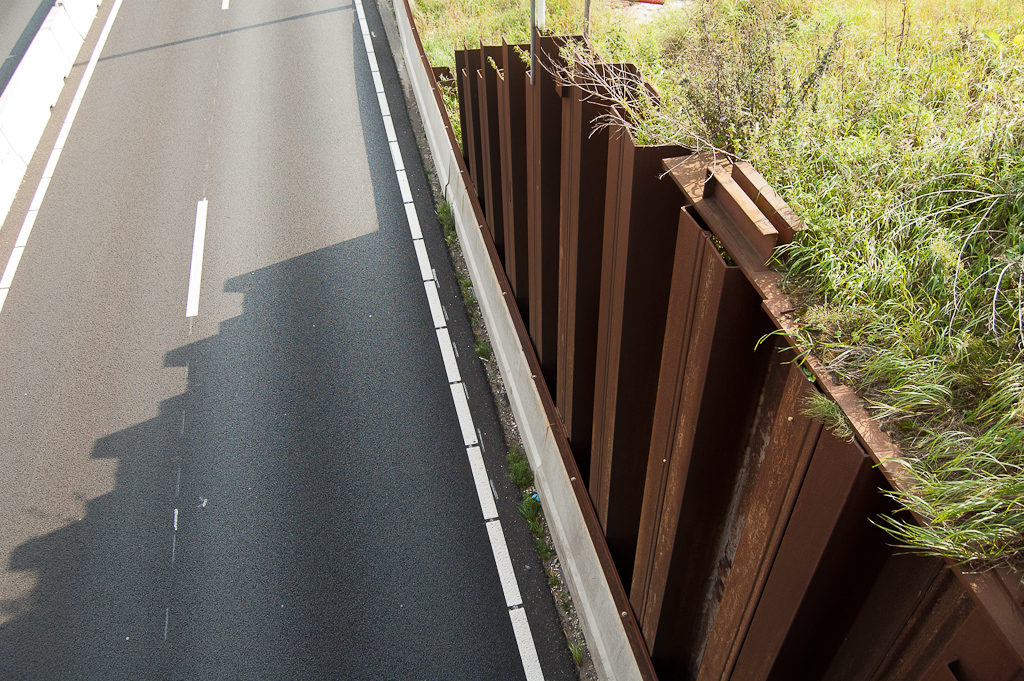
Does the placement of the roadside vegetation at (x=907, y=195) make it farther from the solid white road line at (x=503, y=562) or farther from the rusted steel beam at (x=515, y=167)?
the solid white road line at (x=503, y=562)

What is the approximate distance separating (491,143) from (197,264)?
622 cm

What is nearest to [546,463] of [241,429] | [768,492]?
[241,429]

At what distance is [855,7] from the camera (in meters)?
4.77

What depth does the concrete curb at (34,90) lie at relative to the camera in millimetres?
13281

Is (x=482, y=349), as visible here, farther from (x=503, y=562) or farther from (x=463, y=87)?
(x=463, y=87)

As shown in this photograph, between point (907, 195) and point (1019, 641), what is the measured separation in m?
2.00

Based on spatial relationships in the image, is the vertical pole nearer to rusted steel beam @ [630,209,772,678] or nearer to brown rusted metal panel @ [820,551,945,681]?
rusted steel beam @ [630,209,772,678]

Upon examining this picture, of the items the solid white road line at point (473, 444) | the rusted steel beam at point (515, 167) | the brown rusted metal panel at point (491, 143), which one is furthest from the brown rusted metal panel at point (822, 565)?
the brown rusted metal panel at point (491, 143)

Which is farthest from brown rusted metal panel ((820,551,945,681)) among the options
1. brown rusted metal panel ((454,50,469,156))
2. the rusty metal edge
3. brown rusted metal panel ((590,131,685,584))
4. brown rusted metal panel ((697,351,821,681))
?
brown rusted metal panel ((454,50,469,156))

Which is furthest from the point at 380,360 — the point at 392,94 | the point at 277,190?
the point at 392,94

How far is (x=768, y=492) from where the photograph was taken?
3.52 m

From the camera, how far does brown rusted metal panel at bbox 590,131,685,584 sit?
4254 mm

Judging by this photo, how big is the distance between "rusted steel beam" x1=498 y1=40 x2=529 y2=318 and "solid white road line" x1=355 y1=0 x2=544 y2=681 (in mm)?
1672

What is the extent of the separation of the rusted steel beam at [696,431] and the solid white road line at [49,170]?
37.7 feet
